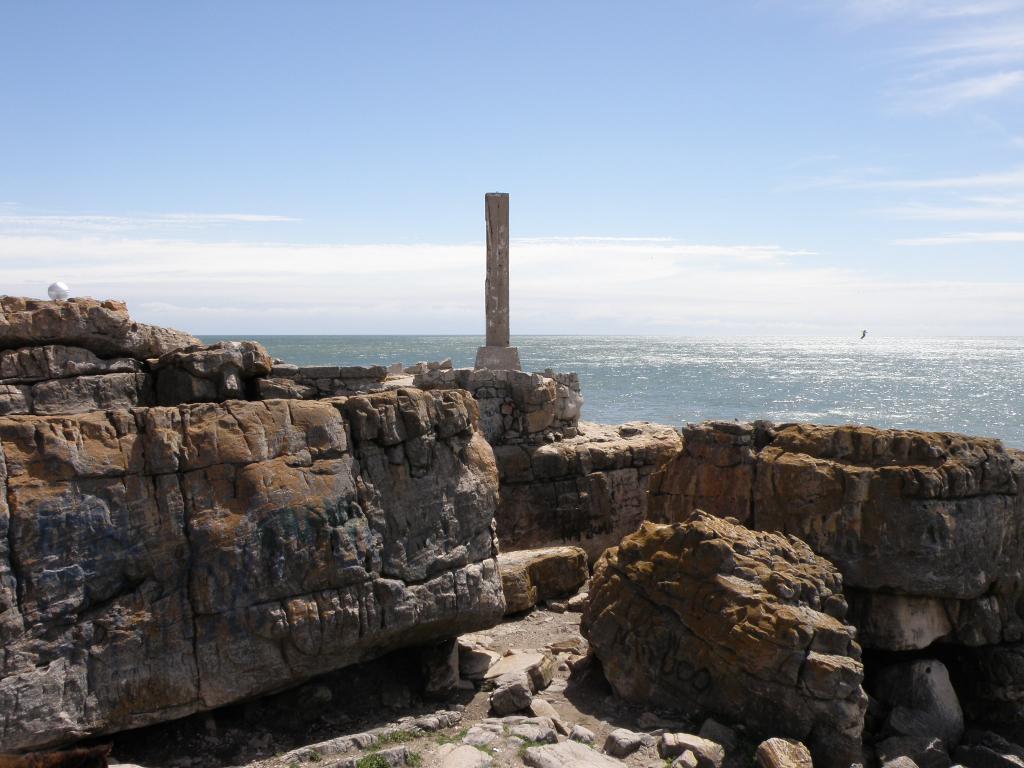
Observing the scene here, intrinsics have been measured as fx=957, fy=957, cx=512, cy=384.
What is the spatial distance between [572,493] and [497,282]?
6.99 metres

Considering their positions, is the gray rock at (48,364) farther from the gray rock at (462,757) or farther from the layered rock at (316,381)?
the gray rock at (462,757)

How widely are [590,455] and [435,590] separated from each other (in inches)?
319

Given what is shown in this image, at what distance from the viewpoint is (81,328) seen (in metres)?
8.88

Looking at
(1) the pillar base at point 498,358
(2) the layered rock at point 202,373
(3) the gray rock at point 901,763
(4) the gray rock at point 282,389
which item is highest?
(2) the layered rock at point 202,373

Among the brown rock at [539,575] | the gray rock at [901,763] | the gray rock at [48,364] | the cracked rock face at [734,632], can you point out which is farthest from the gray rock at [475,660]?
the gray rock at [48,364]

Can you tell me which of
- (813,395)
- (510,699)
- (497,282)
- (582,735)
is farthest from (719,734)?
(813,395)

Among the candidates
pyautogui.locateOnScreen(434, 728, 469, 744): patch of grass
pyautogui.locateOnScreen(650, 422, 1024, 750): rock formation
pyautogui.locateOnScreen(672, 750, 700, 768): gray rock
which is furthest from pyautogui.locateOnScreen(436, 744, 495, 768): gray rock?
pyautogui.locateOnScreen(650, 422, 1024, 750): rock formation

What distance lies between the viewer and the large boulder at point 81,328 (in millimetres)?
8617

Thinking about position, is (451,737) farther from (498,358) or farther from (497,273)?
(497,273)

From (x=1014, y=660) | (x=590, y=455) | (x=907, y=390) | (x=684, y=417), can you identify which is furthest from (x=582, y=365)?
(x=1014, y=660)

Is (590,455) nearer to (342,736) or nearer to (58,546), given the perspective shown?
(342,736)

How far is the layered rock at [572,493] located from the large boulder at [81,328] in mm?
7789

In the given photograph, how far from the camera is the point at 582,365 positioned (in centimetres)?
10188

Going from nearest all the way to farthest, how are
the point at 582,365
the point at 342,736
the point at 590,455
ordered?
the point at 342,736 < the point at 590,455 < the point at 582,365
